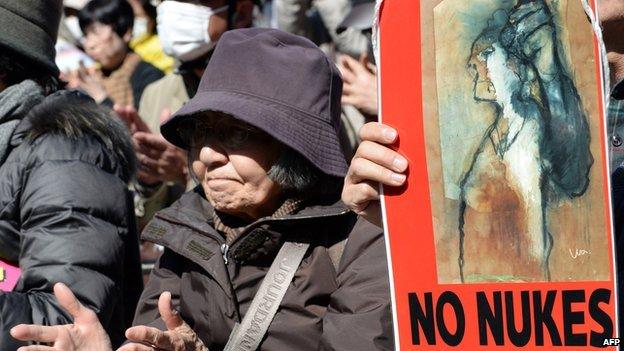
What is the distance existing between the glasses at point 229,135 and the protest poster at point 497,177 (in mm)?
1031

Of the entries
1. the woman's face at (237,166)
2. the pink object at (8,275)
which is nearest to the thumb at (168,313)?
the woman's face at (237,166)

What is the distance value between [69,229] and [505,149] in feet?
5.39

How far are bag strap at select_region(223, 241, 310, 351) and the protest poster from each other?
84 cm

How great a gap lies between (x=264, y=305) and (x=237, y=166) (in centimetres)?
42

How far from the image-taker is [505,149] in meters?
2.10

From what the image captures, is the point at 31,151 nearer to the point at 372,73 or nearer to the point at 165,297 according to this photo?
the point at 165,297

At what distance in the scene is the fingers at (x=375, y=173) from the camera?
2.15 metres

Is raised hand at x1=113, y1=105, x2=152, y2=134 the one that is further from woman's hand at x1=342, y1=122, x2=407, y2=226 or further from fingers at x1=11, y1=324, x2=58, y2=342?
woman's hand at x1=342, y1=122, x2=407, y2=226

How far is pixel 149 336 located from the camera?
8.98 ft

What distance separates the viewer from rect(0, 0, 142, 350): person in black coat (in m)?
3.29

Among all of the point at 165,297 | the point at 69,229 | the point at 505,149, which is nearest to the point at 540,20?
the point at 505,149
